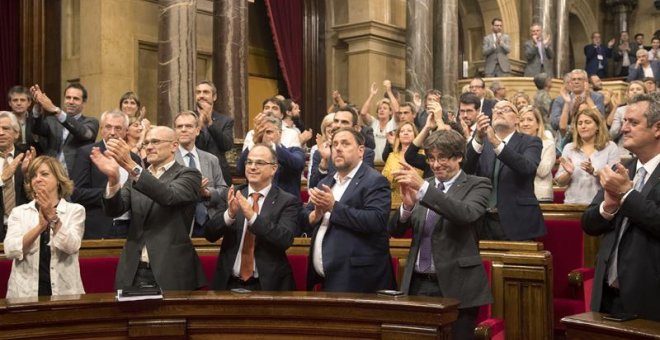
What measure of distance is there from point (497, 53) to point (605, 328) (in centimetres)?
939

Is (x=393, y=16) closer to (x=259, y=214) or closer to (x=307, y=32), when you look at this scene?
(x=307, y=32)

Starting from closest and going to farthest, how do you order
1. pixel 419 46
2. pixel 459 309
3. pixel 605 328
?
pixel 605 328 < pixel 459 309 < pixel 419 46

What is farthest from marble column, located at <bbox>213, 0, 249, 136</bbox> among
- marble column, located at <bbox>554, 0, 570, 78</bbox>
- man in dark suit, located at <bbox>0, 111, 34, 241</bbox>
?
marble column, located at <bbox>554, 0, 570, 78</bbox>

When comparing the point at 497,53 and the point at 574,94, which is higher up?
the point at 497,53

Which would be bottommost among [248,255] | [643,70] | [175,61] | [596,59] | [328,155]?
[248,255]

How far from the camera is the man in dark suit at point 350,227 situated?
11.0 ft

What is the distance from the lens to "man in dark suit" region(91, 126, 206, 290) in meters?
3.37

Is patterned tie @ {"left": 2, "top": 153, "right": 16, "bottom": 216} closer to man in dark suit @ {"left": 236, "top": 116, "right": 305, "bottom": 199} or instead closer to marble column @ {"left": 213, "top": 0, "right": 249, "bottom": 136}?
A: man in dark suit @ {"left": 236, "top": 116, "right": 305, "bottom": 199}

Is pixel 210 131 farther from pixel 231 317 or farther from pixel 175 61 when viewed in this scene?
pixel 231 317

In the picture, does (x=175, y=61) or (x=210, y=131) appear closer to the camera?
(x=210, y=131)

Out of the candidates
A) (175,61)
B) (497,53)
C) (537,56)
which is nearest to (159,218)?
(175,61)

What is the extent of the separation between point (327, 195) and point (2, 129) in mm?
2138

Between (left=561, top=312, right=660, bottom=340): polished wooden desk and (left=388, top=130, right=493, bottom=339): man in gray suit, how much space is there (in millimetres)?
746

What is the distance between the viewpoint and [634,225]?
9.26 ft
